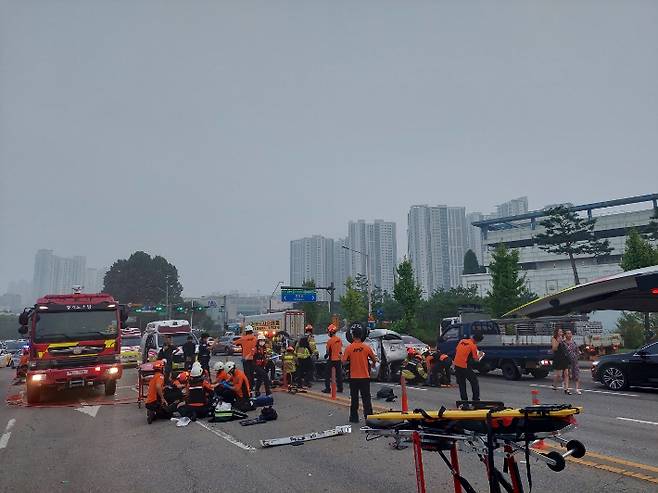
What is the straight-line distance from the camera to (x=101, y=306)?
1464 centimetres

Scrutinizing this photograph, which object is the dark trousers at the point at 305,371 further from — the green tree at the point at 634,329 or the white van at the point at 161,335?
the green tree at the point at 634,329

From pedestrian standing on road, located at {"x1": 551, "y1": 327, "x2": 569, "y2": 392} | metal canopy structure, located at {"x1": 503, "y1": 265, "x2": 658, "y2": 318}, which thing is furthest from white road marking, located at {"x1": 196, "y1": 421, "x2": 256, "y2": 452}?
metal canopy structure, located at {"x1": 503, "y1": 265, "x2": 658, "y2": 318}

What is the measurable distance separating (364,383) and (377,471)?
3144 mm

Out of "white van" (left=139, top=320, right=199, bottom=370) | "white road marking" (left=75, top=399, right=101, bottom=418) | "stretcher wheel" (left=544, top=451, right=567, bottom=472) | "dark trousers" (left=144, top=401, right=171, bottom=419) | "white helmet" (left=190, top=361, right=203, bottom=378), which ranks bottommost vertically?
"white road marking" (left=75, top=399, right=101, bottom=418)

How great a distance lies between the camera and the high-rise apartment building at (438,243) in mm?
124625

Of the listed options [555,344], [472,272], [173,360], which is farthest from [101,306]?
[472,272]

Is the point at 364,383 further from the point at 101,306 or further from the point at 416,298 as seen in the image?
the point at 416,298

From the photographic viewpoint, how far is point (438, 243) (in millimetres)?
125562

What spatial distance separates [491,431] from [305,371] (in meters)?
12.3

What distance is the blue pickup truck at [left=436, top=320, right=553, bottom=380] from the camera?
16531 millimetres

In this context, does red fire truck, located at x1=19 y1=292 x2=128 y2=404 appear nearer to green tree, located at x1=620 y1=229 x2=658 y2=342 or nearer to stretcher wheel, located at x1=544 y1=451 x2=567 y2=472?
stretcher wheel, located at x1=544 y1=451 x2=567 y2=472

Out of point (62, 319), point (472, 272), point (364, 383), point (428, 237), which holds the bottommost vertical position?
point (364, 383)

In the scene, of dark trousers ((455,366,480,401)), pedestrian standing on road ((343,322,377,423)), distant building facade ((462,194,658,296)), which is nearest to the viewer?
pedestrian standing on road ((343,322,377,423))

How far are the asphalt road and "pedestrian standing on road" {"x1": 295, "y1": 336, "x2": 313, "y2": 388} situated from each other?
3218 millimetres
